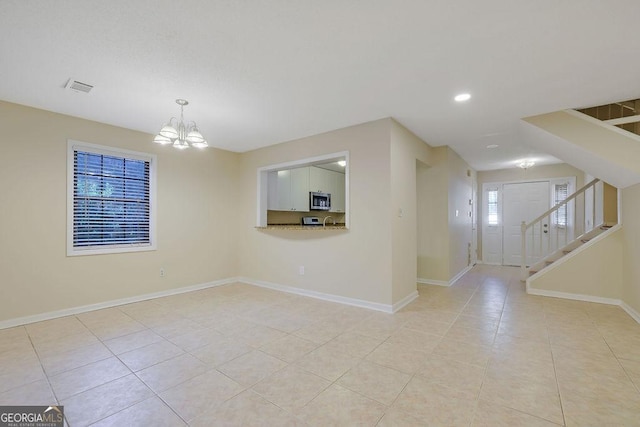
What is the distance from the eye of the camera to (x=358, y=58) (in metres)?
2.35

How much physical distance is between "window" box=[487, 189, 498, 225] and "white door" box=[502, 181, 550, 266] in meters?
0.17

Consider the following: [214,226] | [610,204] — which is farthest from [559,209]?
[214,226]

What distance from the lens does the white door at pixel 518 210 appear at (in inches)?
268

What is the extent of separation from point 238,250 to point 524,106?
5096 mm

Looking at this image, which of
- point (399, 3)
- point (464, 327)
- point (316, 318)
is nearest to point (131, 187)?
point (316, 318)

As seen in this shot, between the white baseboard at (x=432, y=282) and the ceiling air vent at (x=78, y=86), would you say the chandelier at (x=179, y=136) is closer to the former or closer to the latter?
the ceiling air vent at (x=78, y=86)

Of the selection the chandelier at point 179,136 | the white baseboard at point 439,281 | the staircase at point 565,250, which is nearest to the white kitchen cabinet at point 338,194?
the white baseboard at point 439,281

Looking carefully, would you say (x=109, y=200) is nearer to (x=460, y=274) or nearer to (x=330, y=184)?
(x=330, y=184)

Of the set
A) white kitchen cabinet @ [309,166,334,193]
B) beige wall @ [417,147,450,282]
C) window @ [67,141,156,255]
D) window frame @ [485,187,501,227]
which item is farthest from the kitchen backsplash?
window frame @ [485,187,501,227]

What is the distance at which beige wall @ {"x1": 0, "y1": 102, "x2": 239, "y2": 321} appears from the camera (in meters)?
3.21

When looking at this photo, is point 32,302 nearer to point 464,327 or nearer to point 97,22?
point 97,22

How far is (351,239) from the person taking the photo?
156 inches

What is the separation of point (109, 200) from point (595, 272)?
7197 mm

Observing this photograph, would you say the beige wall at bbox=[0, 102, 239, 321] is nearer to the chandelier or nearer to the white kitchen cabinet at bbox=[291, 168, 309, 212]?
the chandelier
